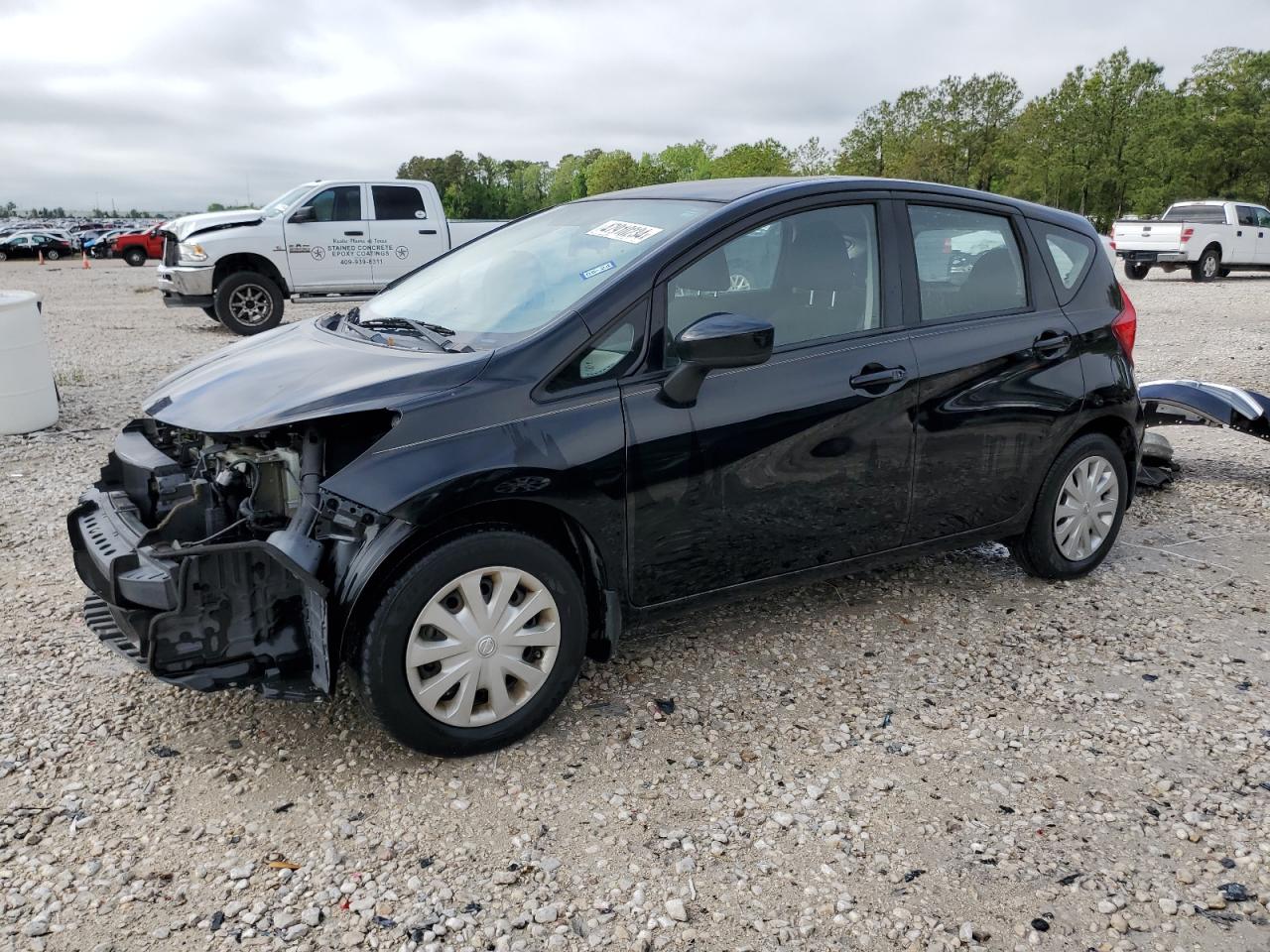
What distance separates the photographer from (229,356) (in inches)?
149

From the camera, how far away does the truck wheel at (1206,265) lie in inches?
955

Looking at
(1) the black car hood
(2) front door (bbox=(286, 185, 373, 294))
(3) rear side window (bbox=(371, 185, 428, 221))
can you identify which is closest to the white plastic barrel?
(1) the black car hood

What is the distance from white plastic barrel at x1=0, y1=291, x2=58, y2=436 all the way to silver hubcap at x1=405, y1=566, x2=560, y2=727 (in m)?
5.91

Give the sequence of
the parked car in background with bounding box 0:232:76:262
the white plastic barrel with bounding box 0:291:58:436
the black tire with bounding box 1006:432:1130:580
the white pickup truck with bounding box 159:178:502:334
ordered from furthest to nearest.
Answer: the parked car in background with bounding box 0:232:76:262, the white pickup truck with bounding box 159:178:502:334, the white plastic barrel with bounding box 0:291:58:436, the black tire with bounding box 1006:432:1130:580

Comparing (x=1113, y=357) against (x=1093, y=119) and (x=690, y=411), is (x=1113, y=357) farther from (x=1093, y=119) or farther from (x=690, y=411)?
(x=1093, y=119)

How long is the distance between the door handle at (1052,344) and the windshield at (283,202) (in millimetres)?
12264

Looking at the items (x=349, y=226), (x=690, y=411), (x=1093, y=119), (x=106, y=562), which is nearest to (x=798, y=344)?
(x=690, y=411)

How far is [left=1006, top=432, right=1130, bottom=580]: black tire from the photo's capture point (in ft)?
14.6

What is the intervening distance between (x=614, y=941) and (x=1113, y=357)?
3531 mm

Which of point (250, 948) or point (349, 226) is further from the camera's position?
point (349, 226)

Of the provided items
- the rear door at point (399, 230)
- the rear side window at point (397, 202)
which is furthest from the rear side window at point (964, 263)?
the rear side window at point (397, 202)

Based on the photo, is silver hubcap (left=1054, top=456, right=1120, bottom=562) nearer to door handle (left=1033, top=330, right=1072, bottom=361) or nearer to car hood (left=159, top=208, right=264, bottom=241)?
door handle (left=1033, top=330, right=1072, bottom=361)

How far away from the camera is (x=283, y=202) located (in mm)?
14508

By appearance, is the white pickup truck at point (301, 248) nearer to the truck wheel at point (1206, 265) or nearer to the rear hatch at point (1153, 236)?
the rear hatch at point (1153, 236)
